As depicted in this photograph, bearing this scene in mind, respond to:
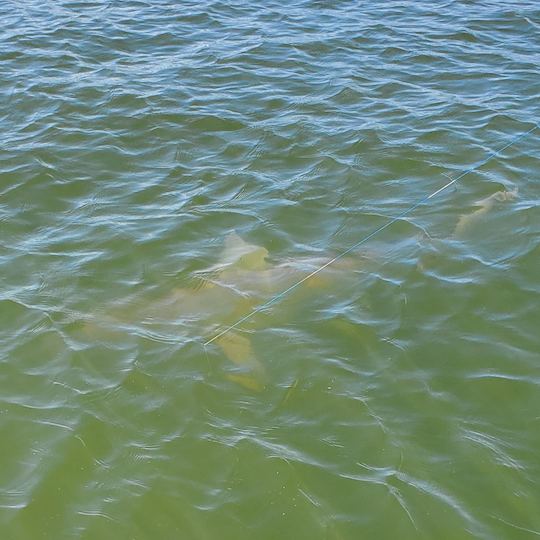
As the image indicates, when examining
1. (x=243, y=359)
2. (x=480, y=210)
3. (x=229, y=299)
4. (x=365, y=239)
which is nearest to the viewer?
(x=243, y=359)

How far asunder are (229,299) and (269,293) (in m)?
0.34

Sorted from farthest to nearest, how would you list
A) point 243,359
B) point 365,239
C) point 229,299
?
point 365,239 < point 229,299 < point 243,359

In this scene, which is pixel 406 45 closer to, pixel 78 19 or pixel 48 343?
pixel 78 19

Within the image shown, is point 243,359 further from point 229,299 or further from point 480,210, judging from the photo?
point 480,210

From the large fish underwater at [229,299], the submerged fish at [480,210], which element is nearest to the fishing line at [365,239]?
the large fish underwater at [229,299]

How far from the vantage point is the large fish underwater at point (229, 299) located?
6.16 m

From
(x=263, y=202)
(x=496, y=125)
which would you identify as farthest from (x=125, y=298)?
(x=496, y=125)

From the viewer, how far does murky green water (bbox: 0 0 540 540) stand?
193 inches

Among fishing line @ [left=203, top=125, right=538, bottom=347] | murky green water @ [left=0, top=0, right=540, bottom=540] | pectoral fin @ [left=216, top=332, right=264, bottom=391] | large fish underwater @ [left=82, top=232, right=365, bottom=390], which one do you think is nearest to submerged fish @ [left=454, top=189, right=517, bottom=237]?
murky green water @ [left=0, top=0, right=540, bottom=540]

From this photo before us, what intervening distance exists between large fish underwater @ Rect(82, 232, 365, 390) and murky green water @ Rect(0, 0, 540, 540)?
20 mm

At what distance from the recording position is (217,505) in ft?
15.8

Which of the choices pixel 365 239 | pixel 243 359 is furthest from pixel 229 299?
pixel 365 239

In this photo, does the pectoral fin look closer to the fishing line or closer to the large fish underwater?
the large fish underwater

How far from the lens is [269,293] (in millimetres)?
6711
